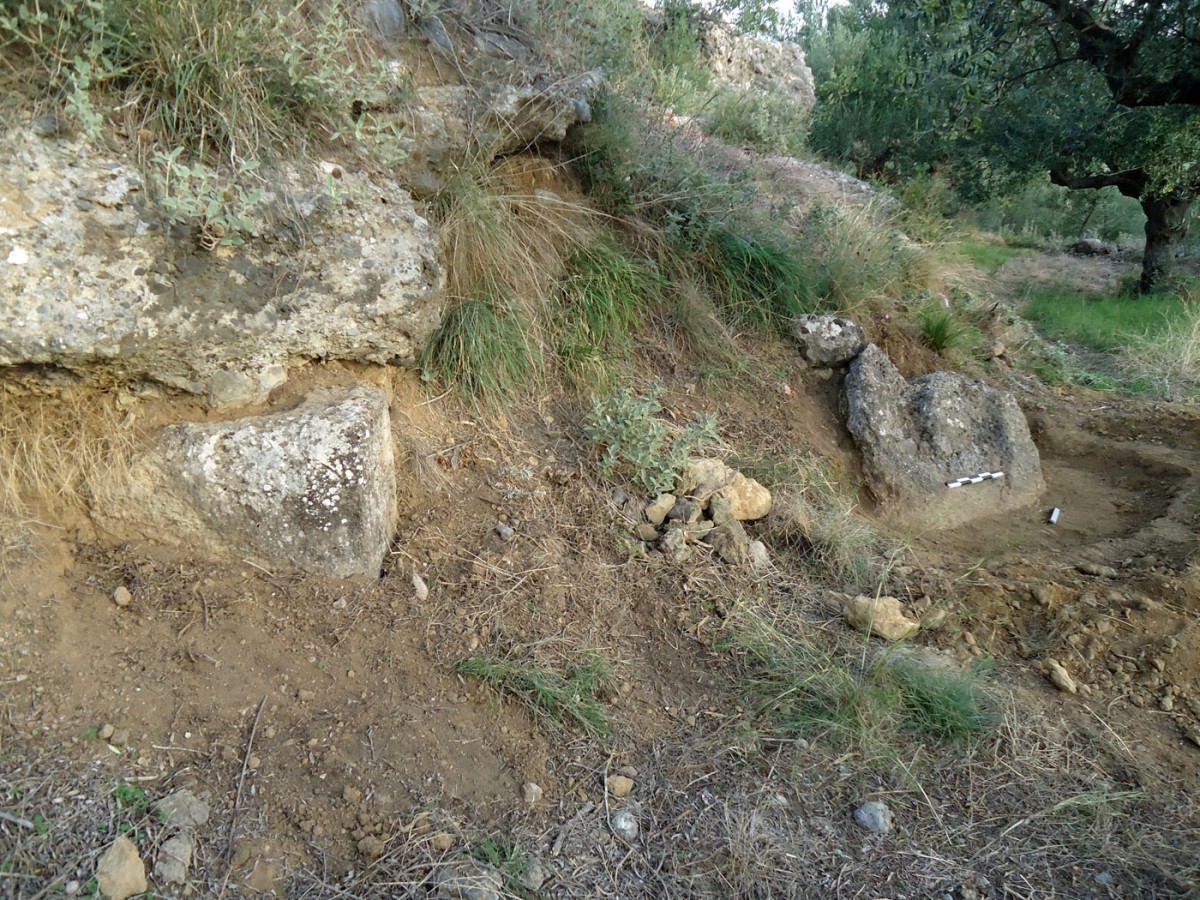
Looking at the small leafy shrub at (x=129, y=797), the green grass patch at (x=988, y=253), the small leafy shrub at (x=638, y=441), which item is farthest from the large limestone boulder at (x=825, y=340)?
the green grass patch at (x=988, y=253)

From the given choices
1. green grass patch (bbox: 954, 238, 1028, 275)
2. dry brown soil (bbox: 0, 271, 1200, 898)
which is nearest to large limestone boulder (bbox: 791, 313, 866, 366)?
dry brown soil (bbox: 0, 271, 1200, 898)

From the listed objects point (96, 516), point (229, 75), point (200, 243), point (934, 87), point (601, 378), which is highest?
point (934, 87)

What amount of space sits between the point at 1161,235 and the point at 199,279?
9.54 metres

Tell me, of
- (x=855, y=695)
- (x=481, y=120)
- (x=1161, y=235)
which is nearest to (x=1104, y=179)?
(x=1161, y=235)

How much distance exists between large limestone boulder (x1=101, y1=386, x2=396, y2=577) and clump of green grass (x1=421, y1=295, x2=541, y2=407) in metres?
0.78

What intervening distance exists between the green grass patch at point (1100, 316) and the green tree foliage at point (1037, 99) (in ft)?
2.93

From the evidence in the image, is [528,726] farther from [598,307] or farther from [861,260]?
[861,260]

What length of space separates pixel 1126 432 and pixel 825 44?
1104 cm

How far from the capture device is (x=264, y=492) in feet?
8.58

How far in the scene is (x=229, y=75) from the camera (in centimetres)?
263

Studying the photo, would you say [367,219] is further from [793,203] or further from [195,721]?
[793,203]

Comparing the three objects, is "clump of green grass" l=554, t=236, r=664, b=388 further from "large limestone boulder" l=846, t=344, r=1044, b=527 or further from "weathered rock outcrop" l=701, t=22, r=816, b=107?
"weathered rock outcrop" l=701, t=22, r=816, b=107

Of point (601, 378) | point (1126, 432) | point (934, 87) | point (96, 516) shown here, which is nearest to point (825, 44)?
point (934, 87)

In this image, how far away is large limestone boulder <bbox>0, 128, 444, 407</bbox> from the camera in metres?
2.29
